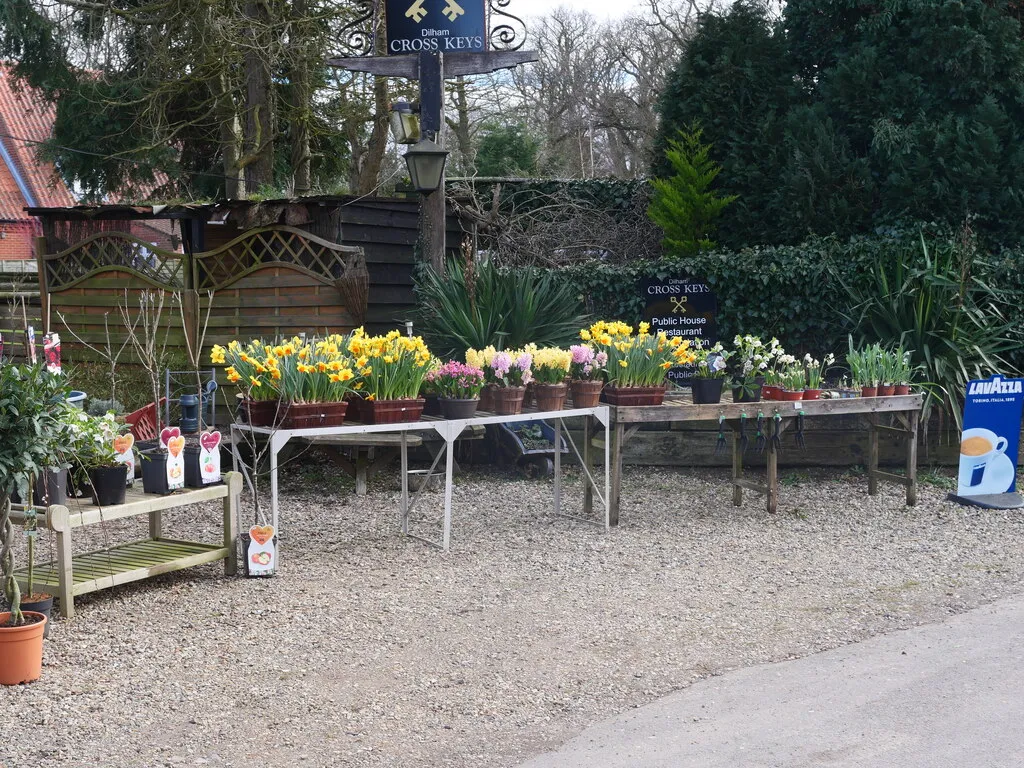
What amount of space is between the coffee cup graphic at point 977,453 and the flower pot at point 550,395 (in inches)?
124

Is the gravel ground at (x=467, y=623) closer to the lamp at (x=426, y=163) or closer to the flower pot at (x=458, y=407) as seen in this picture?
the flower pot at (x=458, y=407)

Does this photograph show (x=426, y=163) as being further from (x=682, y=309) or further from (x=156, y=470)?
(x=156, y=470)

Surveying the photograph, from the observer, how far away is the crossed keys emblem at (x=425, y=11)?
9109 millimetres

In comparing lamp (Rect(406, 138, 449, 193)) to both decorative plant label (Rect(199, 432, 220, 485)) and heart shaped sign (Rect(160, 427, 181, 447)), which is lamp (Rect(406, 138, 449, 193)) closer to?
decorative plant label (Rect(199, 432, 220, 485))

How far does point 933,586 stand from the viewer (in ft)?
18.5

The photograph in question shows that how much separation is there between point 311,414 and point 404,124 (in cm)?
436

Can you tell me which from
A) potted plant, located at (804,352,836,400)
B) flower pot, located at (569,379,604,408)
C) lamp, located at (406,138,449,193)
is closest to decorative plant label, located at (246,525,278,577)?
flower pot, located at (569,379,604,408)

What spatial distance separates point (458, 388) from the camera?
20.5 ft

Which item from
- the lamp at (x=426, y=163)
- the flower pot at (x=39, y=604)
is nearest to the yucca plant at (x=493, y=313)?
the lamp at (x=426, y=163)

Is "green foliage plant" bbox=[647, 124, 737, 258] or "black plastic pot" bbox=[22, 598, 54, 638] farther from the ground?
"green foliage plant" bbox=[647, 124, 737, 258]

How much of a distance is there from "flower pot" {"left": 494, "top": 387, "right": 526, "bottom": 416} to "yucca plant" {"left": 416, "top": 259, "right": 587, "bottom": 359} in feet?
6.74

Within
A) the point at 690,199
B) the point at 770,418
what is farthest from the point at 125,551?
the point at 690,199

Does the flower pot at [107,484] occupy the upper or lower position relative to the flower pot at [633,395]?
lower

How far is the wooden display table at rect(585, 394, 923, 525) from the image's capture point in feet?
22.4
